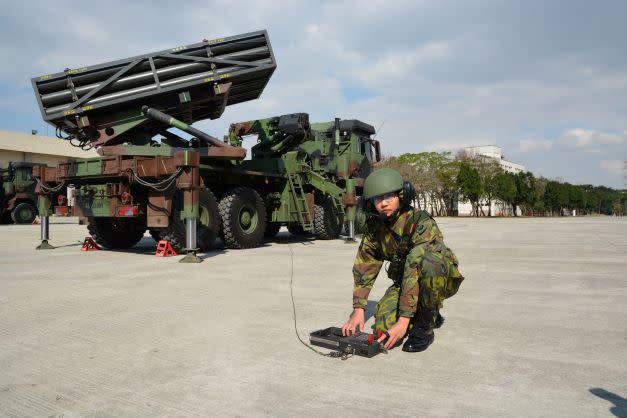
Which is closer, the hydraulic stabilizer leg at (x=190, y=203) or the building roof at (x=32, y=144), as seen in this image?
the hydraulic stabilizer leg at (x=190, y=203)

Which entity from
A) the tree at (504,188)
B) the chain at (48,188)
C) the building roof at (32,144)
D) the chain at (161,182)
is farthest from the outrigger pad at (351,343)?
the tree at (504,188)

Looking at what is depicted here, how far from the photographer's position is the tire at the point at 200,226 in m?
8.49

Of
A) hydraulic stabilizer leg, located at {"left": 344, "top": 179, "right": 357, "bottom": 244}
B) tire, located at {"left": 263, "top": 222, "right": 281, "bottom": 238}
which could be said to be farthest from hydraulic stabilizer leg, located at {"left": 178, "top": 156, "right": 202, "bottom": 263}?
hydraulic stabilizer leg, located at {"left": 344, "top": 179, "right": 357, "bottom": 244}

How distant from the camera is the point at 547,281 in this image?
19.4 feet

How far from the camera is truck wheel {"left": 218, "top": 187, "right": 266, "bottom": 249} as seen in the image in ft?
30.4

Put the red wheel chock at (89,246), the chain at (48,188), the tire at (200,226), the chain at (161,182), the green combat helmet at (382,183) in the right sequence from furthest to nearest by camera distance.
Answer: the red wheel chock at (89,246), the chain at (48,188), the tire at (200,226), the chain at (161,182), the green combat helmet at (382,183)

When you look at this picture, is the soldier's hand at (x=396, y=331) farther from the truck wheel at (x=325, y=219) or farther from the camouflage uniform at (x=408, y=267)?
the truck wheel at (x=325, y=219)

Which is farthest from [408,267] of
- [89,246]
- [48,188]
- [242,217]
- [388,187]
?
[48,188]

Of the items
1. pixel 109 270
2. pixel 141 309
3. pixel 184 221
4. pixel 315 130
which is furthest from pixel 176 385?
pixel 315 130

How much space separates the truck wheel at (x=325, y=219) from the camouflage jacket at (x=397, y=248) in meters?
8.92

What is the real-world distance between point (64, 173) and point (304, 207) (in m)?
5.10

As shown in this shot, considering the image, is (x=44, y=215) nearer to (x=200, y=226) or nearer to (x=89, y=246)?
(x=89, y=246)

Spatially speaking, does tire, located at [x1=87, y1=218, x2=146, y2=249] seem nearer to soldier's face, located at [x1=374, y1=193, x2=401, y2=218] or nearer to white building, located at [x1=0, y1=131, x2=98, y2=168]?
soldier's face, located at [x1=374, y1=193, x2=401, y2=218]

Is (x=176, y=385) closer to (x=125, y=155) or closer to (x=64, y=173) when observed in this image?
(x=125, y=155)
